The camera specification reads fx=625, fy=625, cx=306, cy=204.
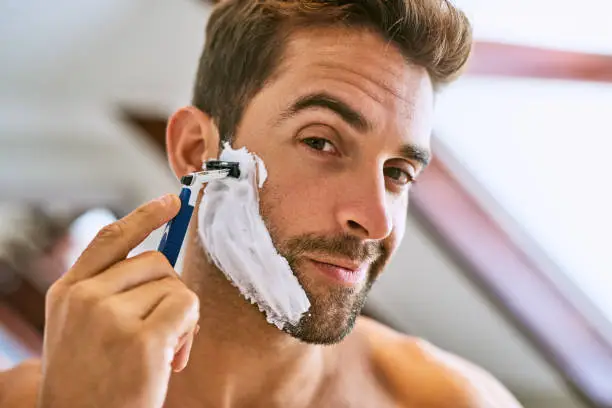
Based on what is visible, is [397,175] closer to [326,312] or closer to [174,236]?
[326,312]

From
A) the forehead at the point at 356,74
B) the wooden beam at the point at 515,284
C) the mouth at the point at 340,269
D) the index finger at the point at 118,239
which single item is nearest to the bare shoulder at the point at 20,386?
the index finger at the point at 118,239

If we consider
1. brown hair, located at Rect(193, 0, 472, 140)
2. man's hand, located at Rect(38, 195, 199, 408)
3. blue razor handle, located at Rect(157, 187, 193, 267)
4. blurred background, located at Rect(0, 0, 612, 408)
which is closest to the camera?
man's hand, located at Rect(38, 195, 199, 408)

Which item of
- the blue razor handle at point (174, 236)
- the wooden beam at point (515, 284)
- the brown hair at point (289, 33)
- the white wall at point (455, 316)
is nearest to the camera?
the blue razor handle at point (174, 236)

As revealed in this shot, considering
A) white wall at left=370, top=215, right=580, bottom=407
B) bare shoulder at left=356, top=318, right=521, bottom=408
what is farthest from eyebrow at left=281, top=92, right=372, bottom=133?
white wall at left=370, top=215, right=580, bottom=407

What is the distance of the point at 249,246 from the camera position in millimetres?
779

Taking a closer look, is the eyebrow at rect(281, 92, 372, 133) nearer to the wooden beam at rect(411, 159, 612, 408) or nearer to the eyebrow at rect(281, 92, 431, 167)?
the eyebrow at rect(281, 92, 431, 167)

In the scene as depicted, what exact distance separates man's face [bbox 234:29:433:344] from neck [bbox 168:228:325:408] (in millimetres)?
79

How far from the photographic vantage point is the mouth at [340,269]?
77 cm

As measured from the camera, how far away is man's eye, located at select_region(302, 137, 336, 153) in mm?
773

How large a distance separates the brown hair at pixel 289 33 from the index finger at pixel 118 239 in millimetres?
214

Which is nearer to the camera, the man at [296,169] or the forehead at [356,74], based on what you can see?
the man at [296,169]

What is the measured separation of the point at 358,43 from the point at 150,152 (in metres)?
1.02

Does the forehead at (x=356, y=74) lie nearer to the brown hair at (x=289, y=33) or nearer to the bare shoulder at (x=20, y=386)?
the brown hair at (x=289, y=33)

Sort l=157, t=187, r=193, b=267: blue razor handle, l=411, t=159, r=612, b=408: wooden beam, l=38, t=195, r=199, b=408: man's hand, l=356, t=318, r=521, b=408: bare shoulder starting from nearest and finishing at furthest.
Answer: l=38, t=195, r=199, b=408: man's hand
l=157, t=187, r=193, b=267: blue razor handle
l=356, t=318, r=521, b=408: bare shoulder
l=411, t=159, r=612, b=408: wooden beam
